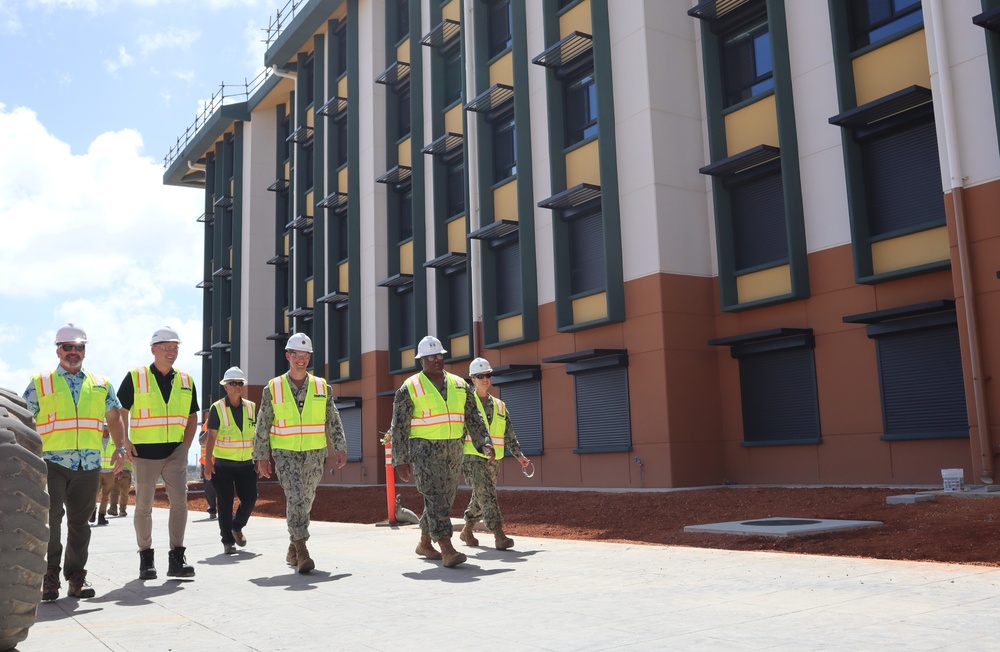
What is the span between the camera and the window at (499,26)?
24.6 m

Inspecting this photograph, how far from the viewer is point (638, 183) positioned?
18.8 metres

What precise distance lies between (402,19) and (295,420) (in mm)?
24327

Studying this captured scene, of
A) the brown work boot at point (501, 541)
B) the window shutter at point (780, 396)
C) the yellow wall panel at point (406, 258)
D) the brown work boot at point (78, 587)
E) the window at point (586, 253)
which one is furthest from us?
the yellow wall panel at point (406, 258)

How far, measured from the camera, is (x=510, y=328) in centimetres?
2339

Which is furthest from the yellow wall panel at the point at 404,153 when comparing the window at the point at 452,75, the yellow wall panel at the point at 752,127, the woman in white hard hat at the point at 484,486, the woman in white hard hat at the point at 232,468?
the woman in white hard hat at the point at 484,486

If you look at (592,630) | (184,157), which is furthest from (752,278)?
(184,157)

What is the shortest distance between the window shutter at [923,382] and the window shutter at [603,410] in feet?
17.5

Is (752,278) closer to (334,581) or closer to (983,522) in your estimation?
(983,522)

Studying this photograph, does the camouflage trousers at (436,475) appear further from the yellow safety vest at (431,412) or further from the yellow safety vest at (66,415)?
the yellow safety vest at (66,415)

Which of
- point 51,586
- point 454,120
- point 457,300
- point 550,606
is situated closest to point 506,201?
point 457,300

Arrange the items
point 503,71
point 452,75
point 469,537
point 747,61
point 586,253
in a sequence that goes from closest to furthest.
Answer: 1. point 469,537
2. point 747,61
3. point 586,253
4. point 503,71
5. point 452,75

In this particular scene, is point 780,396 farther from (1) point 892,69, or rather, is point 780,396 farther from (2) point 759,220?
(1) point 892,69

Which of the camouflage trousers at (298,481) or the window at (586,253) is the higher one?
the window at (586,253)


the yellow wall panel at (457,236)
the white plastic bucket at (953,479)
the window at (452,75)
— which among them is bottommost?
the white plastic bucket at (953,479)
